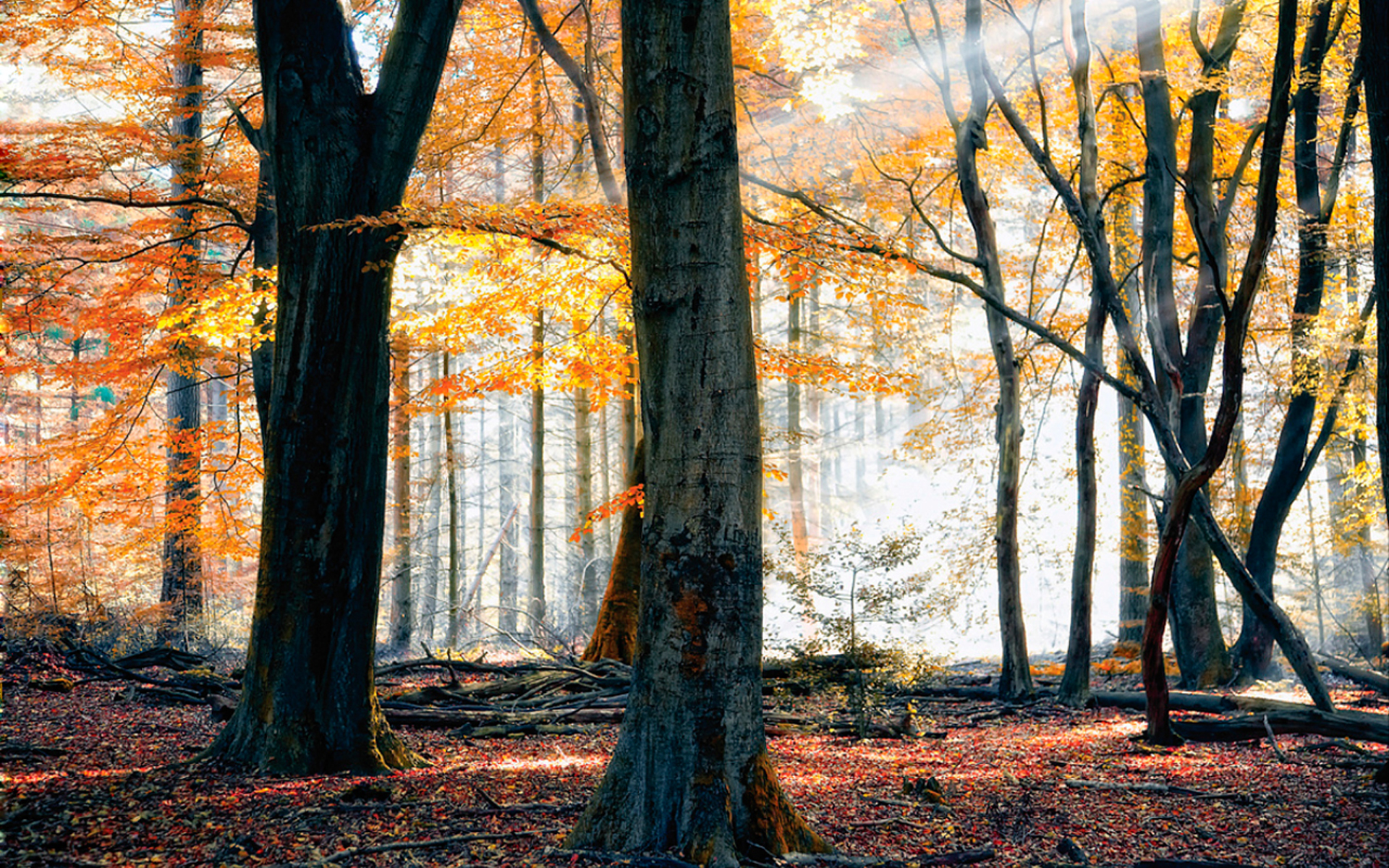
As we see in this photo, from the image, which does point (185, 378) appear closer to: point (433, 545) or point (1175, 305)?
point (1175, 305)

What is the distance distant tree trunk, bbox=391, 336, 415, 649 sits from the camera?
13380mm

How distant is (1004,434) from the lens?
930 cm

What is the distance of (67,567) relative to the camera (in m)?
11.6

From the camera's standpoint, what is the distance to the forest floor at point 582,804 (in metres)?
3.74

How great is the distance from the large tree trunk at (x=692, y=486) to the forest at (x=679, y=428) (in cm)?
2

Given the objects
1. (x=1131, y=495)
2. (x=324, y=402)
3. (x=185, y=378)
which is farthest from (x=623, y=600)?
(x=1131, y=495)

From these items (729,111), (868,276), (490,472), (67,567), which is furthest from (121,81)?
(490,472)

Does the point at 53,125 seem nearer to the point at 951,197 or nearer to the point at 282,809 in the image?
the point at 282,809

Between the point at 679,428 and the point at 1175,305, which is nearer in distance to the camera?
the point at 679,428

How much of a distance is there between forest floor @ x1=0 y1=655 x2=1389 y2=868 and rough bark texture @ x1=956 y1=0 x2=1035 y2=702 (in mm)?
2359

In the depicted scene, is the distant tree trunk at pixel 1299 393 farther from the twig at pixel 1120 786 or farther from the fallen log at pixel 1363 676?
the twig at pixel 1120 786

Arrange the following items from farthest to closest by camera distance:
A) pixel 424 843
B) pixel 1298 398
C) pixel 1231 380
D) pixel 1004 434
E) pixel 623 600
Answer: pixel 1298 398
pixel 623 600
pixel 1004 434
pixel 1231 380
pixel 424 843

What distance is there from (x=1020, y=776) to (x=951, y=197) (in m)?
8.24

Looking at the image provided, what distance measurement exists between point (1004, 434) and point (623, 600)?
457cm
